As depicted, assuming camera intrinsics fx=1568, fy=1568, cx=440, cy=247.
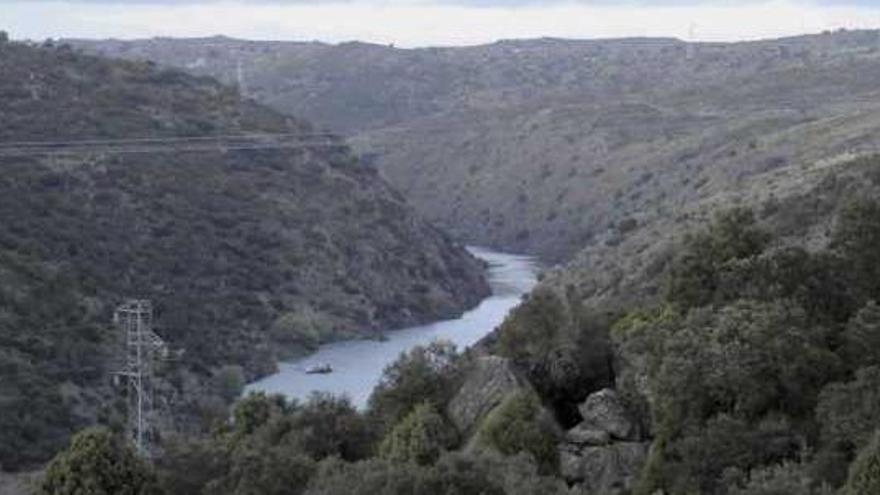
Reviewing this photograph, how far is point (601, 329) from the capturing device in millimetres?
26641

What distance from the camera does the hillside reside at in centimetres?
4850

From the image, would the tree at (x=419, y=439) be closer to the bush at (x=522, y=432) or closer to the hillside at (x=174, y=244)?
the bush at (x=522, y=432)

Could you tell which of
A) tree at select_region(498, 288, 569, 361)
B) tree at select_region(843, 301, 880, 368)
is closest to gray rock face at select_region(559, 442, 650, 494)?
tree at select_region(843, 301, 880, 368)

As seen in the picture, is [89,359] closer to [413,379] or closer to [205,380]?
[205,380]

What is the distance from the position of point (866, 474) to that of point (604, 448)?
688 centimetres

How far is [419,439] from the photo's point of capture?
74.2ft

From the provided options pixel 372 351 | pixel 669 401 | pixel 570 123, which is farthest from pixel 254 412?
pixel 570 123

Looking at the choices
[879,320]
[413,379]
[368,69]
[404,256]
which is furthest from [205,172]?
[368,69]

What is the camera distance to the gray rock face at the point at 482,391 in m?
24.0

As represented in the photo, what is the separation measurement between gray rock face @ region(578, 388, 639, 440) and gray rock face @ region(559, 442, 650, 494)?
332 mm

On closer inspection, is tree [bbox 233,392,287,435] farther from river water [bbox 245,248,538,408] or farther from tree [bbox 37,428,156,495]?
river water [bbox 245,248,538,408]

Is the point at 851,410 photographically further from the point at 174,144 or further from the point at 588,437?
the point at 174,144

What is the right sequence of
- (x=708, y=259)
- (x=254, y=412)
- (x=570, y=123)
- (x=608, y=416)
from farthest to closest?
(x=570, y=123) → (x=254, y=412) → (x=708, y=259) → (x=608, y=416)

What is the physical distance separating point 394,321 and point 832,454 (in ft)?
171
